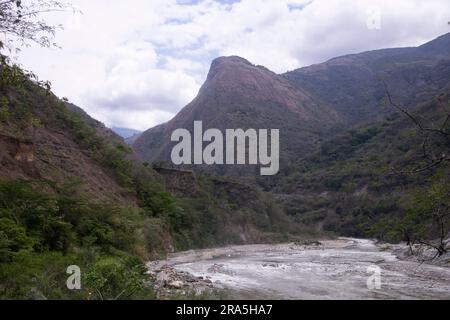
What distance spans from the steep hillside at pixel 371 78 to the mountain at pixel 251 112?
892 centimetres

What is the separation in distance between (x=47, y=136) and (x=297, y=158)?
6924 centimetres

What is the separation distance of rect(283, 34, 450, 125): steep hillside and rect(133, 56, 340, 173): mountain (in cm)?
892

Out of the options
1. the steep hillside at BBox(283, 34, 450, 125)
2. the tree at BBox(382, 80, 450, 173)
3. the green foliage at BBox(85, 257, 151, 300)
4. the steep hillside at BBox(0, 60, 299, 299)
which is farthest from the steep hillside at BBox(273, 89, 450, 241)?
the green foliage at BBox(85, 257, 151, 300)

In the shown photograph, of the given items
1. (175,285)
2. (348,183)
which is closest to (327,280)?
(175,285)

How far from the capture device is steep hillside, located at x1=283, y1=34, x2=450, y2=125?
105 m

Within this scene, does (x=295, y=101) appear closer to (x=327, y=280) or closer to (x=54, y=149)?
(x=54, y=149)

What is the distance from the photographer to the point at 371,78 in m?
145

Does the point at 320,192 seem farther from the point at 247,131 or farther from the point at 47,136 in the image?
the point at 47,136

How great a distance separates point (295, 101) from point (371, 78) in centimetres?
3095

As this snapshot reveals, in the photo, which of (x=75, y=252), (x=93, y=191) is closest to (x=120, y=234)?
(x=75, y=252)

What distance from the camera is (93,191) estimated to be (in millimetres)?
30219

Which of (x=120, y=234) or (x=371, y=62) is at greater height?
(x=371, y=62)

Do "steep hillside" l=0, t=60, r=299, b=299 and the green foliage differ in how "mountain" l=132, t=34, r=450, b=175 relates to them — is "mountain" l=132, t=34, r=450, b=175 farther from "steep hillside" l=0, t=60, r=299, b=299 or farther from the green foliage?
the green foliage

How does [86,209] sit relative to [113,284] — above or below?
above
